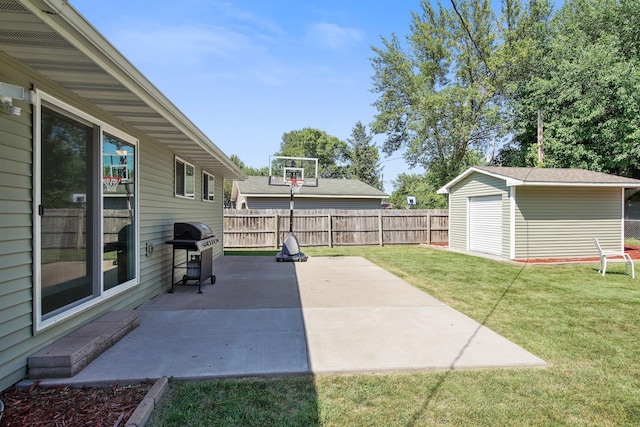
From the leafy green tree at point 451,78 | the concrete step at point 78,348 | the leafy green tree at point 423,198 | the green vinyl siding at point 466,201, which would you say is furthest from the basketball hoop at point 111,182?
the leafy green tree at point 451,78

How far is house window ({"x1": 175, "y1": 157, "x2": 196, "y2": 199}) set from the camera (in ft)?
23.5

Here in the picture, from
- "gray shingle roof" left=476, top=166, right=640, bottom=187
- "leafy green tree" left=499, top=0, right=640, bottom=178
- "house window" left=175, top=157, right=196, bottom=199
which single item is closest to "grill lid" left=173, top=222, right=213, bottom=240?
"house window" left=175, top=157, right=196, bottom=199

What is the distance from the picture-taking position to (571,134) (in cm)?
1666

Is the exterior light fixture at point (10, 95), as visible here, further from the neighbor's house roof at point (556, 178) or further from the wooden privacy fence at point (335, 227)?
the wooden privacy fence at point (335, 227)

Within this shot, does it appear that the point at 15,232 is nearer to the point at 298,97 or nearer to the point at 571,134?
the point at 298,97

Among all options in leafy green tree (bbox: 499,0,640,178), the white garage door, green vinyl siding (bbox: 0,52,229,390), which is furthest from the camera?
leafy green tree (bbox: 499,0,640,178)

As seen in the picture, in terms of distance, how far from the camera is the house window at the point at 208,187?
9.69m

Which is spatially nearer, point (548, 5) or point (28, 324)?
point (28, 324)

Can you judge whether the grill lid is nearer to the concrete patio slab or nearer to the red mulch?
the concrete patio slab

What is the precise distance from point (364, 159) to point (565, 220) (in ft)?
96.9

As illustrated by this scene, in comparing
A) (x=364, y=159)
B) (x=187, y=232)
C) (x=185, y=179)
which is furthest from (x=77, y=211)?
(x=364, y=159)

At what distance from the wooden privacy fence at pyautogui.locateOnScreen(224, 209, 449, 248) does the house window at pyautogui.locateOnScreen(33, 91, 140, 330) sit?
9407mm

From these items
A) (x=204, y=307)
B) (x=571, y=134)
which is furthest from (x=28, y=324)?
(x=571, y=134)

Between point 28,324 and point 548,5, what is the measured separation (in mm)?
27335
